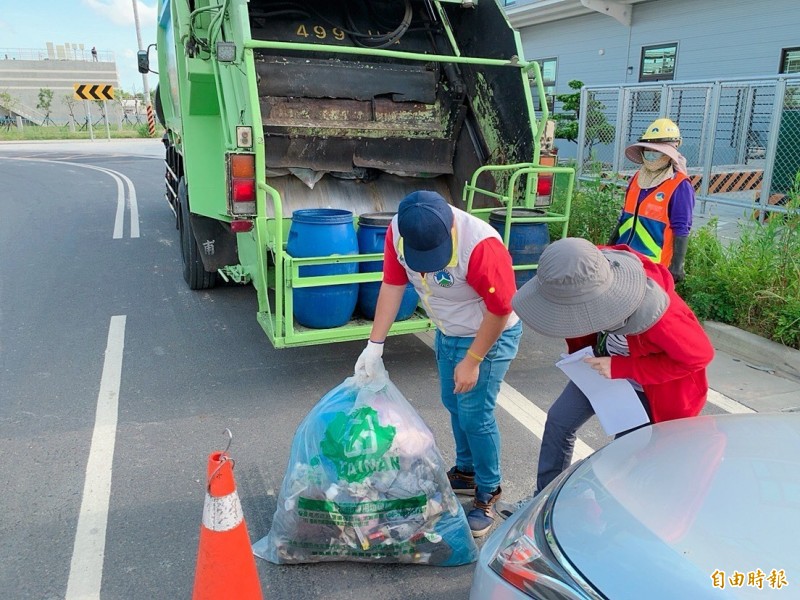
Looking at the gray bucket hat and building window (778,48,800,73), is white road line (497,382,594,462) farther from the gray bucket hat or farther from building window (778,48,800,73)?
building window (778,48,800,73)

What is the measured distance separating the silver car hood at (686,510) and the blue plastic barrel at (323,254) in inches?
87.1

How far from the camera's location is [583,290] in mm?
1875

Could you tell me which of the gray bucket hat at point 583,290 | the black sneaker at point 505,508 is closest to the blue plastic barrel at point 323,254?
the black sneaker at point 505,508

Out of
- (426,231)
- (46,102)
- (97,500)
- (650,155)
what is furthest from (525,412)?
(46,102)

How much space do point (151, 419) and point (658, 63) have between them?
454 inches

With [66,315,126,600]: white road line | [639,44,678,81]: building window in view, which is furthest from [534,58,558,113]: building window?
[66,315,126,600]: white road line

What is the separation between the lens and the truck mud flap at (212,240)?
18.4 ft

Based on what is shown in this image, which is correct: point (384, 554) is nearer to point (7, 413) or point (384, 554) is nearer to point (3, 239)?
point (7, 413)

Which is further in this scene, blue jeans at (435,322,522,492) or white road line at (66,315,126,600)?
blue jeans at (435,322,522,492)

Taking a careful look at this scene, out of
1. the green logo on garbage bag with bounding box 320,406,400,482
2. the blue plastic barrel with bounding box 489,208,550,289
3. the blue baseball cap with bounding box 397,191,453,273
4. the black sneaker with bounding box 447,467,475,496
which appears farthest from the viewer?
the blue plastic barrel with bounding box 489,208,550,289

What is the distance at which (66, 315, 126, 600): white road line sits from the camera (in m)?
2.50

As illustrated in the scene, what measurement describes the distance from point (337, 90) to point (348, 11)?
2.60 feet

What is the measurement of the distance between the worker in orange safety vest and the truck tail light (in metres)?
2.35

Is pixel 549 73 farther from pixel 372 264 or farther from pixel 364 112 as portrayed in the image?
pixel 372 264
